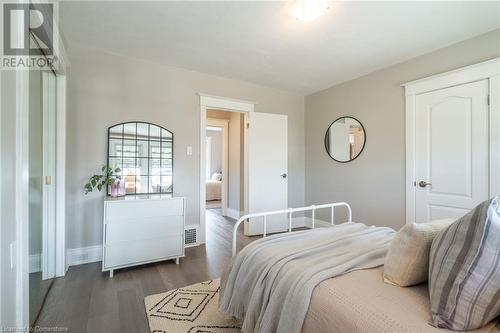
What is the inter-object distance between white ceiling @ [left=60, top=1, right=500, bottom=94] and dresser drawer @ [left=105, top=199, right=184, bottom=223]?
1.70m

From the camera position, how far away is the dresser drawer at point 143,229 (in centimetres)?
235

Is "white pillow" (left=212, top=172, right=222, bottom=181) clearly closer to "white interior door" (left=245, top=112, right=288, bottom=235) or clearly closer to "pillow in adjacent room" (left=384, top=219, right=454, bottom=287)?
"white interior door" (left=245, top=112, right=288, bottom=235)

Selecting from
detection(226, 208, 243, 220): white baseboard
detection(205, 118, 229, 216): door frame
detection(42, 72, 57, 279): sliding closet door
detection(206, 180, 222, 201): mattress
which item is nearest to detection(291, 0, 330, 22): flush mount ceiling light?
detection(42, 72, 57, 279): sliding closet door

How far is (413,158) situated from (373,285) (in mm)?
2330

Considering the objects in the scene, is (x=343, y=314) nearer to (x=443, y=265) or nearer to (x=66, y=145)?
(x=443, y=265)

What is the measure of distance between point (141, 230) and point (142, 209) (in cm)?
22

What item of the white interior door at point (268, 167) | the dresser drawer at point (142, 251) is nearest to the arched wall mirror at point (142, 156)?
the dresser drawer at point (142, 251)

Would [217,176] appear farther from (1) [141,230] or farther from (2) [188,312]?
(2) [188,312]

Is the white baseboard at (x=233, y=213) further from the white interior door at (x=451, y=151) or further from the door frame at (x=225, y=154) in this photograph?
the white interior door at (x=451, y=151)

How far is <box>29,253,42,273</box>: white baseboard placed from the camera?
166cm

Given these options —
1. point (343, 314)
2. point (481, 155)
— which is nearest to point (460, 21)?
point (481, 155)

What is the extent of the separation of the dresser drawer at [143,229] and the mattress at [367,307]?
1950mm

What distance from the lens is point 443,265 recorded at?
88cm
